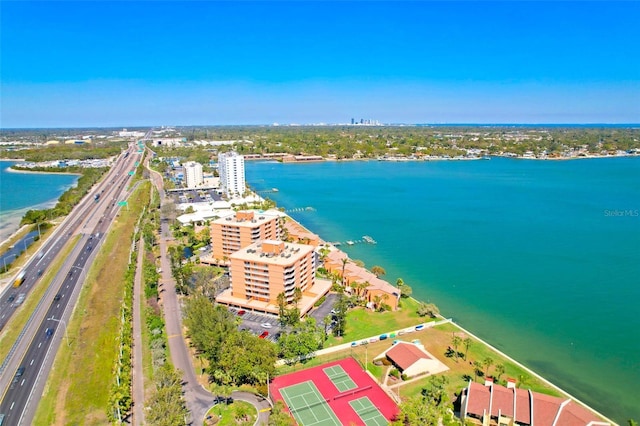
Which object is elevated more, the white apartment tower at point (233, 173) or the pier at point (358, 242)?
the white apartment tower at point (233, 173)

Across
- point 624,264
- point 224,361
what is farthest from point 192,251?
point 624,264

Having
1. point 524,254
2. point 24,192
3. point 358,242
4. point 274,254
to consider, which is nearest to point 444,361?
point 274,254

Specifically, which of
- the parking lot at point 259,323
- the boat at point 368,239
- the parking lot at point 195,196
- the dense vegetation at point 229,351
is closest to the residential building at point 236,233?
the parking lot at point 259,323

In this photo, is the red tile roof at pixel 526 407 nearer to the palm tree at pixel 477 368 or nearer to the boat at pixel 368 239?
the palm tree at pixel 477 368

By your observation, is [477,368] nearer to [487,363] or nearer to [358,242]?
[487,363]

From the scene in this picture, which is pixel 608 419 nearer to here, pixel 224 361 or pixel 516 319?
pixel 516 319

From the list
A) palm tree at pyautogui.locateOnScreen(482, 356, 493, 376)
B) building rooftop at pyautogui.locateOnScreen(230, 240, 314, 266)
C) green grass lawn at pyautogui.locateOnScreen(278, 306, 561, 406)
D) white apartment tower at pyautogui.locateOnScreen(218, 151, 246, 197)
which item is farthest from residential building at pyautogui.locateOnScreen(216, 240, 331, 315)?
white apartment tower at pyautogui.locateOnScreen(218, 151, 246, 197)
